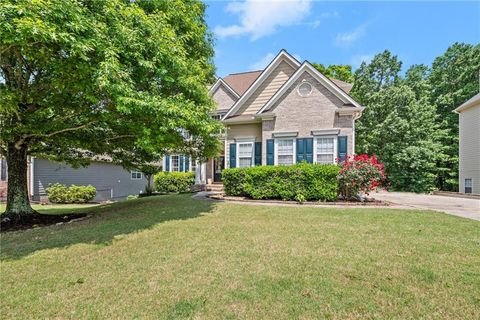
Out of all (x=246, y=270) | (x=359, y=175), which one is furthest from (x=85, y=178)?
(x=246, y=270)

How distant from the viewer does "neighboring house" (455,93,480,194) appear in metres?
17.3

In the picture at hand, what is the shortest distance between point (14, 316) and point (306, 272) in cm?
384

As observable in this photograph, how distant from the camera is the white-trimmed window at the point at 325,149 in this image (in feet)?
46.5

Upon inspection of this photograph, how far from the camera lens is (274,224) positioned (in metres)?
7.11

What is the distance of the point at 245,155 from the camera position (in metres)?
→ 16.3

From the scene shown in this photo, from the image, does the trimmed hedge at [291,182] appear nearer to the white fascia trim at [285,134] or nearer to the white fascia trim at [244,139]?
the white fascia trim at [285,134]

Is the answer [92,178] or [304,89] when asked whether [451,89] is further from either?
[92,178]

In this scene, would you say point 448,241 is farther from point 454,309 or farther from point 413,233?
point 454,309

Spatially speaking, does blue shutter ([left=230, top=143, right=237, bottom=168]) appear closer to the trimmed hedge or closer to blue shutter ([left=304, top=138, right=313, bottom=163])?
the trimmed hedge

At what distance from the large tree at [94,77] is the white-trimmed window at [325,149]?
704cm

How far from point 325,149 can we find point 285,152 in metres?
2.29

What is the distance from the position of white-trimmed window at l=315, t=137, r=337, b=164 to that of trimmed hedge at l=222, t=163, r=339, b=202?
3.43 meters

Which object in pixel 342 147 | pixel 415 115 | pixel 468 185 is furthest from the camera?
pixel 415 115

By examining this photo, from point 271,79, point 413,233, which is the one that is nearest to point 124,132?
point 413,233
